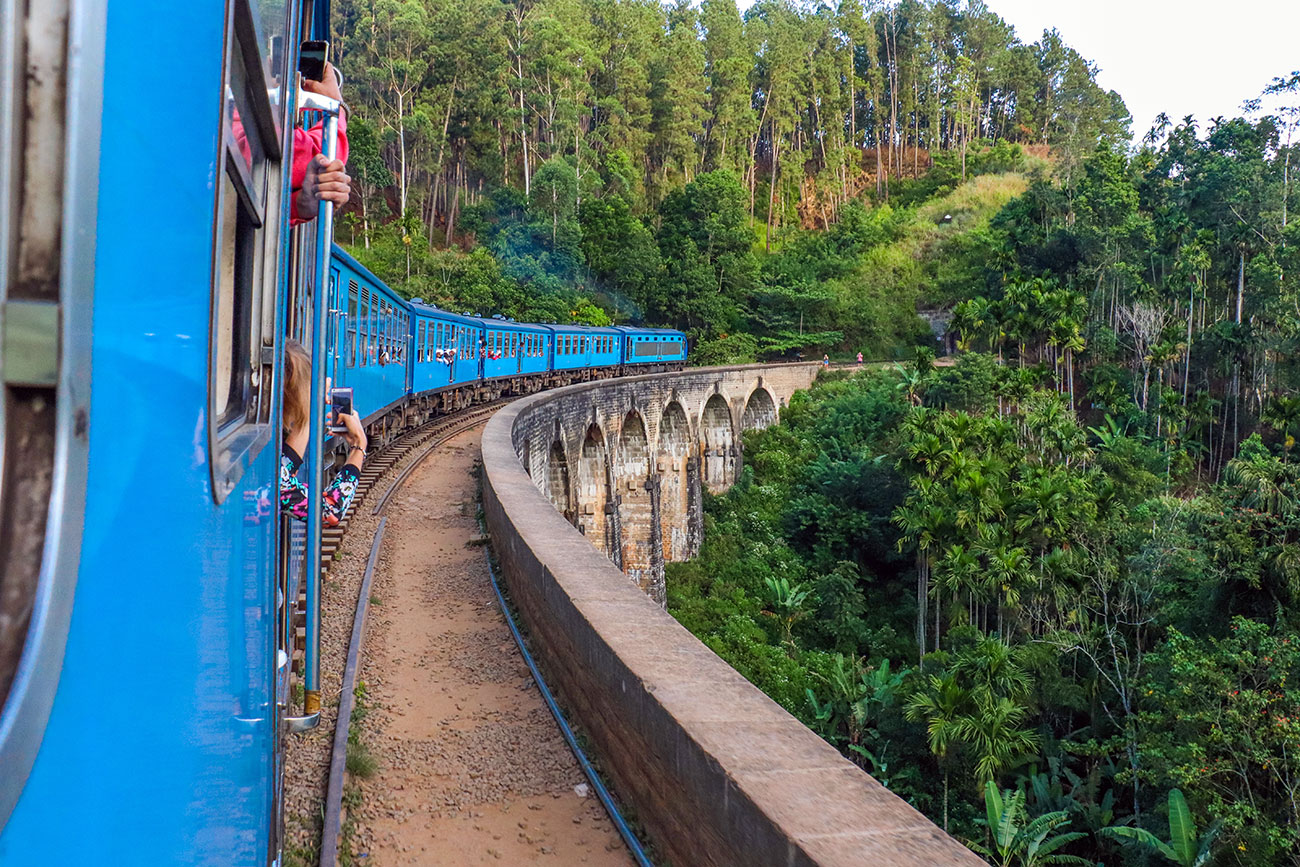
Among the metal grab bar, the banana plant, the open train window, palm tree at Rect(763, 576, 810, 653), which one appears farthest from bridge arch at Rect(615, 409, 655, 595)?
the metal grab bar

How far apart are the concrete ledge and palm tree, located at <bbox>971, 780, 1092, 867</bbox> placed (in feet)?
30.8

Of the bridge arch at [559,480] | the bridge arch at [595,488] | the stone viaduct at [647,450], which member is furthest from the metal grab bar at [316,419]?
the bridge arch at [595,488]

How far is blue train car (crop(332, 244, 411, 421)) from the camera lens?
9.90 metres

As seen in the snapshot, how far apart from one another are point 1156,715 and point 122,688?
15902 millimetres

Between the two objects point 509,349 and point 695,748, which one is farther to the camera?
point 509,349

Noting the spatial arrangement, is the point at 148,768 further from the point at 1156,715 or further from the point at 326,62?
the point at 1156,715

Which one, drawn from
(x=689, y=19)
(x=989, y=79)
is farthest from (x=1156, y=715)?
→ (x=989, y=79)

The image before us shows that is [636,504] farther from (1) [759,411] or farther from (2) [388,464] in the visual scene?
(2) [388,464]

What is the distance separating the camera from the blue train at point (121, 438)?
0.68 metres

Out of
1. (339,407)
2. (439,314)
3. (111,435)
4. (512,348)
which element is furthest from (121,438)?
(512,348)

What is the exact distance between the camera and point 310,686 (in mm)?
2623

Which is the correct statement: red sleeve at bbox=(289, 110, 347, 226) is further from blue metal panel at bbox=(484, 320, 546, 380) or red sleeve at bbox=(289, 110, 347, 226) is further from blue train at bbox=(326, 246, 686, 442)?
blue metal panel at bbox=(484, 320, 546, 380)

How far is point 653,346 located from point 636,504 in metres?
10.7

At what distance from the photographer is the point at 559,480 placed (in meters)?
19.5
